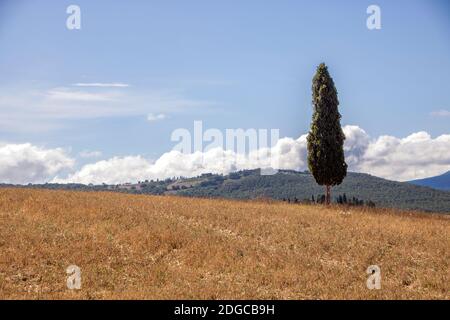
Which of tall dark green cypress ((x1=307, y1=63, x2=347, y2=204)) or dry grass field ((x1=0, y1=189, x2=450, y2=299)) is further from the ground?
tall dark green cypress ((x1=307, y1=63, x2=347, y2=204))

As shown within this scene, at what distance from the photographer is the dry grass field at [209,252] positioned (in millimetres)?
16266

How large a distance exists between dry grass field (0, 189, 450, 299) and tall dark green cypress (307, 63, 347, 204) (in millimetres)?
11979

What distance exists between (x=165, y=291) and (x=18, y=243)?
29.7 ft

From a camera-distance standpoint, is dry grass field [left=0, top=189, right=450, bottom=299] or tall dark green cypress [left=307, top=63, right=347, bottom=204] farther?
tall dark green cypress [left=307, top=63, right=347, bottom=204]

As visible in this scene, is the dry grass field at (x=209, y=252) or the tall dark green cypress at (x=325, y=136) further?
the tall dark green cypress at (x=325, y=136)

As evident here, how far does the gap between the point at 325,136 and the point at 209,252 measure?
26.4m

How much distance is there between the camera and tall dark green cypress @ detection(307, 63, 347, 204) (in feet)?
145

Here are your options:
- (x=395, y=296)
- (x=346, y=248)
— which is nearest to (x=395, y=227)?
(x=346, y=248)

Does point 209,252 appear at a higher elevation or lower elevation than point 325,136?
lower

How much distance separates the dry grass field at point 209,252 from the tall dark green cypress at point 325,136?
12.0m

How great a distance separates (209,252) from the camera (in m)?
20.7

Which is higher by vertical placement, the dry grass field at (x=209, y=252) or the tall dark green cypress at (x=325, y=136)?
the tall dark green cypress at (x=325, y=136)
